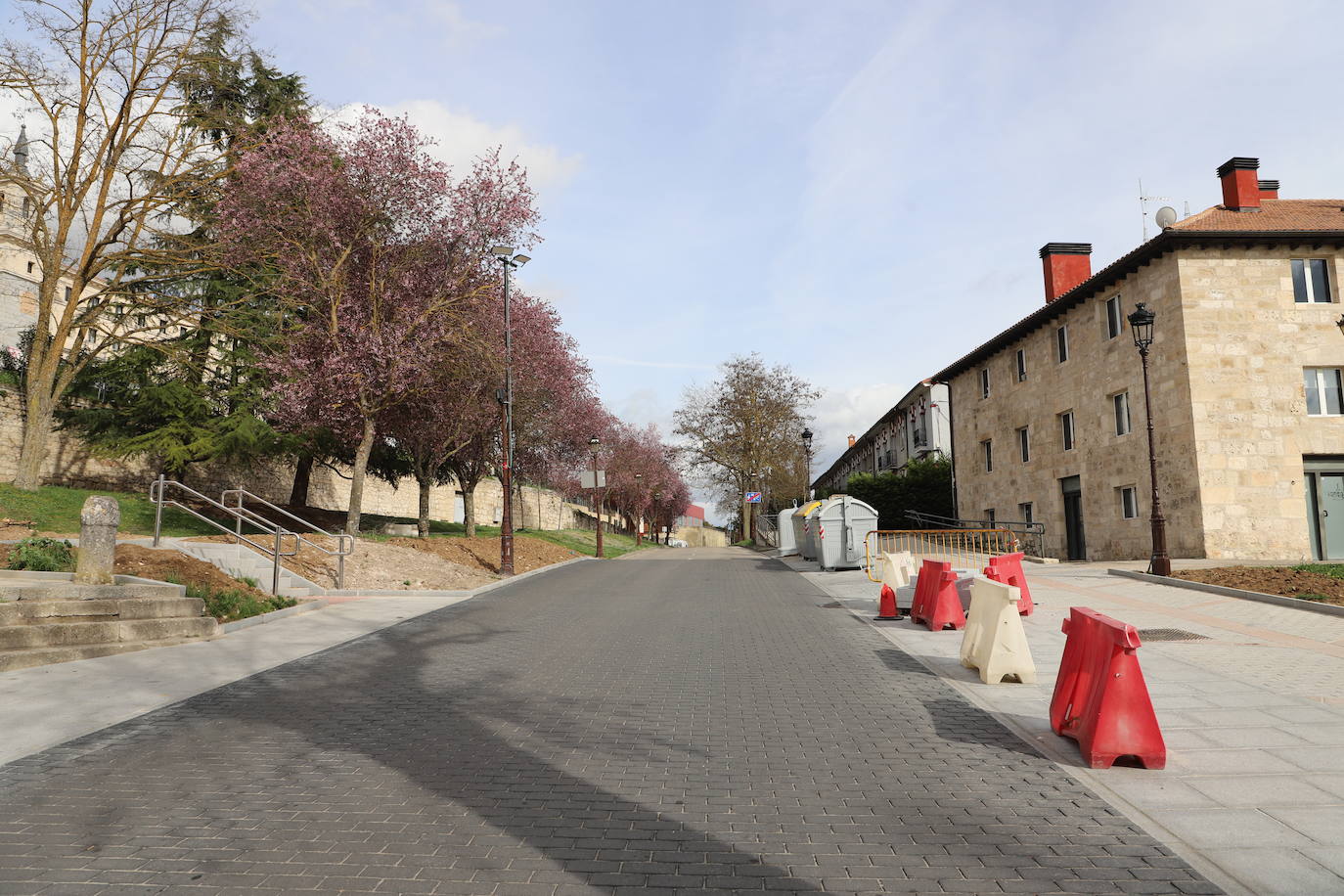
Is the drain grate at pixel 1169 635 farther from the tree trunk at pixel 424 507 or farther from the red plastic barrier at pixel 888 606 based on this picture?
→ the tree trunk at pixel 424 507

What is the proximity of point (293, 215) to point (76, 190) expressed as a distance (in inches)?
219

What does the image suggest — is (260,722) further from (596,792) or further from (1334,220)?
(1334,220)

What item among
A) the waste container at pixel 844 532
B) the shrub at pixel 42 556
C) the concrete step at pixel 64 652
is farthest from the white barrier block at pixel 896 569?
the shrub at pixel 42 556

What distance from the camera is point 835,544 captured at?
21.4 metres

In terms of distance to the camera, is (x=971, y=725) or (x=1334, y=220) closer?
(x=971, y=725)

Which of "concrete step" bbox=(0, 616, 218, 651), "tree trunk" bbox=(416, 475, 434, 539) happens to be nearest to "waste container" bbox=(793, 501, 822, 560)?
"tree trunk" bbox=(416, 475, 434, 539)

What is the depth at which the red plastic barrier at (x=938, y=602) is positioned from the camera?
10.9m

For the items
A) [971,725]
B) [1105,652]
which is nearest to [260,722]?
[971,725]

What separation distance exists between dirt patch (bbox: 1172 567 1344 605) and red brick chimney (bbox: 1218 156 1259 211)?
13.2m

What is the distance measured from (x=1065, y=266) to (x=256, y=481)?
110 feet

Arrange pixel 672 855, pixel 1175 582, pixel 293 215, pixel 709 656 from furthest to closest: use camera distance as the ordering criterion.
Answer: pixel 293 215, pixel 1175 582, pixel 709 656, pixel 672 855

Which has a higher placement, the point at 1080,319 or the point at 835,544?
the point at 1080,319

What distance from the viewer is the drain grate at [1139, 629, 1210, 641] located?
9578 mm

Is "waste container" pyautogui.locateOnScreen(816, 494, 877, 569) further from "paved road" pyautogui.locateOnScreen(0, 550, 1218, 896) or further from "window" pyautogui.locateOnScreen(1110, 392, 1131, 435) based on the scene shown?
"paved road" pyautogui.locateOnScreen(0, 550, 1218, 896)
